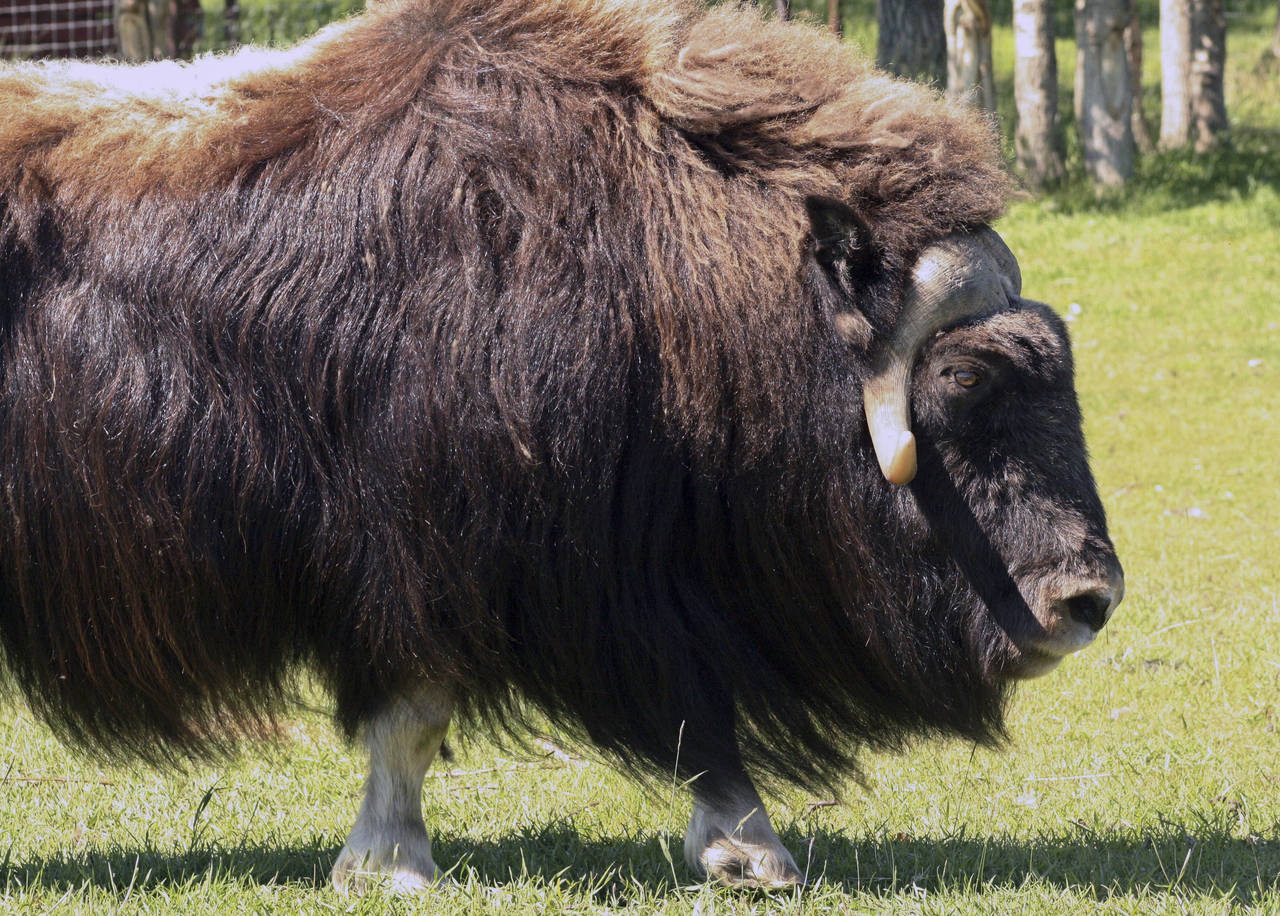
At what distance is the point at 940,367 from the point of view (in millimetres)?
2697

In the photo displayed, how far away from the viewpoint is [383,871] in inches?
110

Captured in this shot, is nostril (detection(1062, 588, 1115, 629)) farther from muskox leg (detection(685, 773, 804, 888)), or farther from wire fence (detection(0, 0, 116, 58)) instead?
wire fence (detection(0, 0, 116, 58))

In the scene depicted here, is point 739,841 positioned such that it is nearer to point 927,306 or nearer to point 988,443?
point 988,443

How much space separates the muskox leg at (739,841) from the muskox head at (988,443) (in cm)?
54

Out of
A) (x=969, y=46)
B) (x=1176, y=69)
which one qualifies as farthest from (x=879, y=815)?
(x=1176, y=69)

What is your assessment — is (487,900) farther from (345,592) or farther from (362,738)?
(345,592)

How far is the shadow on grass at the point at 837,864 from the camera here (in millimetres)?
2805

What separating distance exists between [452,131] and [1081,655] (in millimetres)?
2765

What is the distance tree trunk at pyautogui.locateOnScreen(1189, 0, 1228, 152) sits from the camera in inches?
472

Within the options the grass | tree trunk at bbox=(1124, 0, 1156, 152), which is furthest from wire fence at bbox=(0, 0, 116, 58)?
the grass

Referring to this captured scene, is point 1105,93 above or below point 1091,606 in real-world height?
above

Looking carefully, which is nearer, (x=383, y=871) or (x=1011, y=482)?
(x=1011, y=482)

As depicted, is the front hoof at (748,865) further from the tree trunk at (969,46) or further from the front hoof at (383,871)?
the tree trunk at (969,46)

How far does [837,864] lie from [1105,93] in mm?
8728
